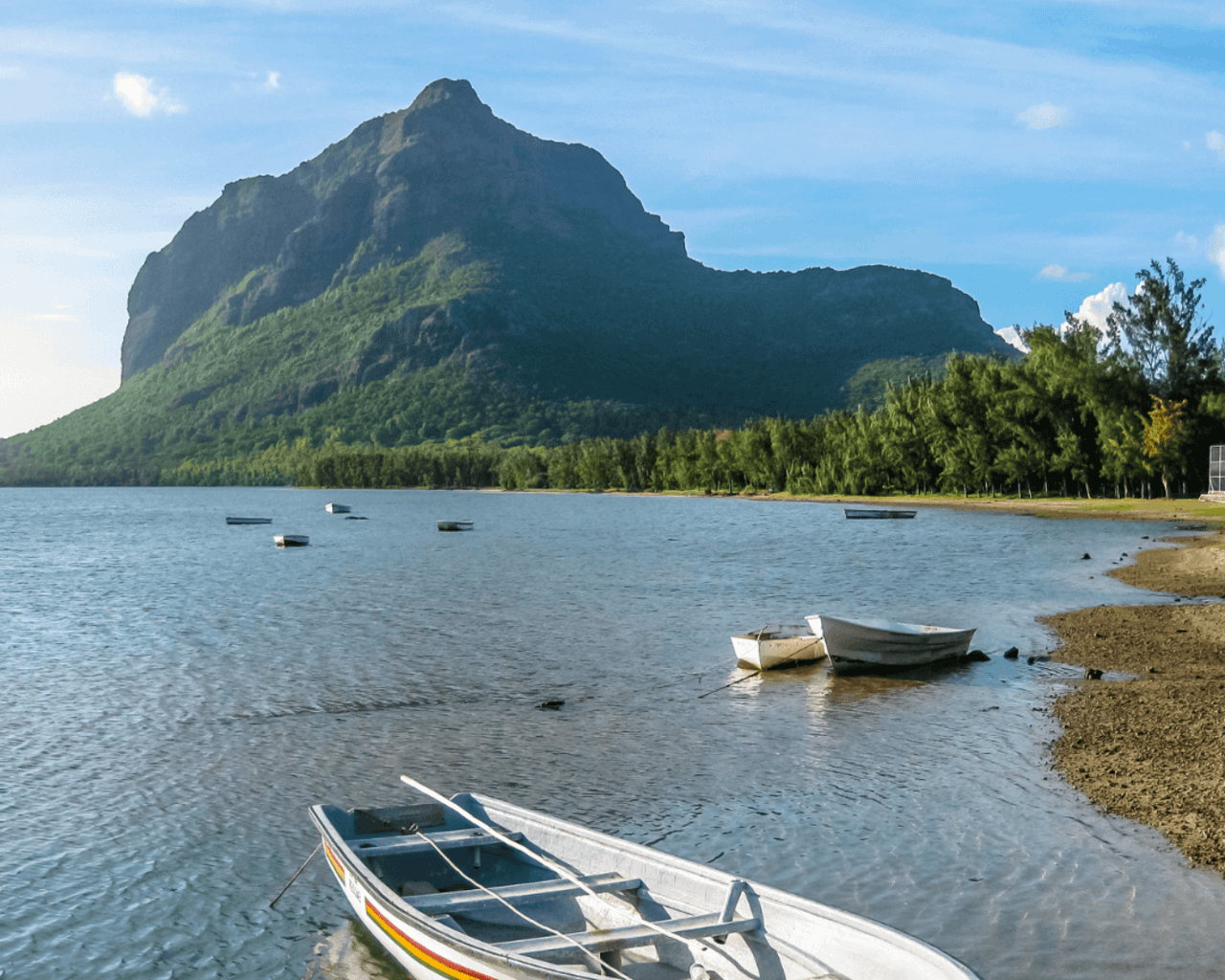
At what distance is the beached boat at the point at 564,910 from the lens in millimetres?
8266

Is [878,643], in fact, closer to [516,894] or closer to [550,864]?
[550,864]

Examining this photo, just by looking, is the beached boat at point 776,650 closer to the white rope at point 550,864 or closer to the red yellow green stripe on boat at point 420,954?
the white rope at point 550,864

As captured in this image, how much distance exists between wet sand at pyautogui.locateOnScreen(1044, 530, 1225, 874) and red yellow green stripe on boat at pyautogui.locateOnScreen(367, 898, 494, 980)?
9.94m

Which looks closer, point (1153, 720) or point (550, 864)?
point (550, 864)

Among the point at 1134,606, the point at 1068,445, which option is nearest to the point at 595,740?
the point at 1134,606

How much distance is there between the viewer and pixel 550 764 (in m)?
19.3

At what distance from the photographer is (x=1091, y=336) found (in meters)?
120

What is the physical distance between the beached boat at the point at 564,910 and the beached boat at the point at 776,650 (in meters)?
16.6

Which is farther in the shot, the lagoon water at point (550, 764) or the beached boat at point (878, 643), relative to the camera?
the beached boat at point (878, 643)

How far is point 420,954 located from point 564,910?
180 cm

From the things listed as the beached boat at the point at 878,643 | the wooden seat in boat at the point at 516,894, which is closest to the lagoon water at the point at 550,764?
the beached boat at the point at 878,643

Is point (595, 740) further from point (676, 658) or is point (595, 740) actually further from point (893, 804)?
point (676, 658)

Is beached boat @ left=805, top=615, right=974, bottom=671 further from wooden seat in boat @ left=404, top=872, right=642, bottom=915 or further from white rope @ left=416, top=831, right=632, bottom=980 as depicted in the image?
wooden seat in boat @ left=404, top=872, right=642, bottom=915

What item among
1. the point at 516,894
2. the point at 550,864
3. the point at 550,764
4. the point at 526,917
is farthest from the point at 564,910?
the point at 550,764
